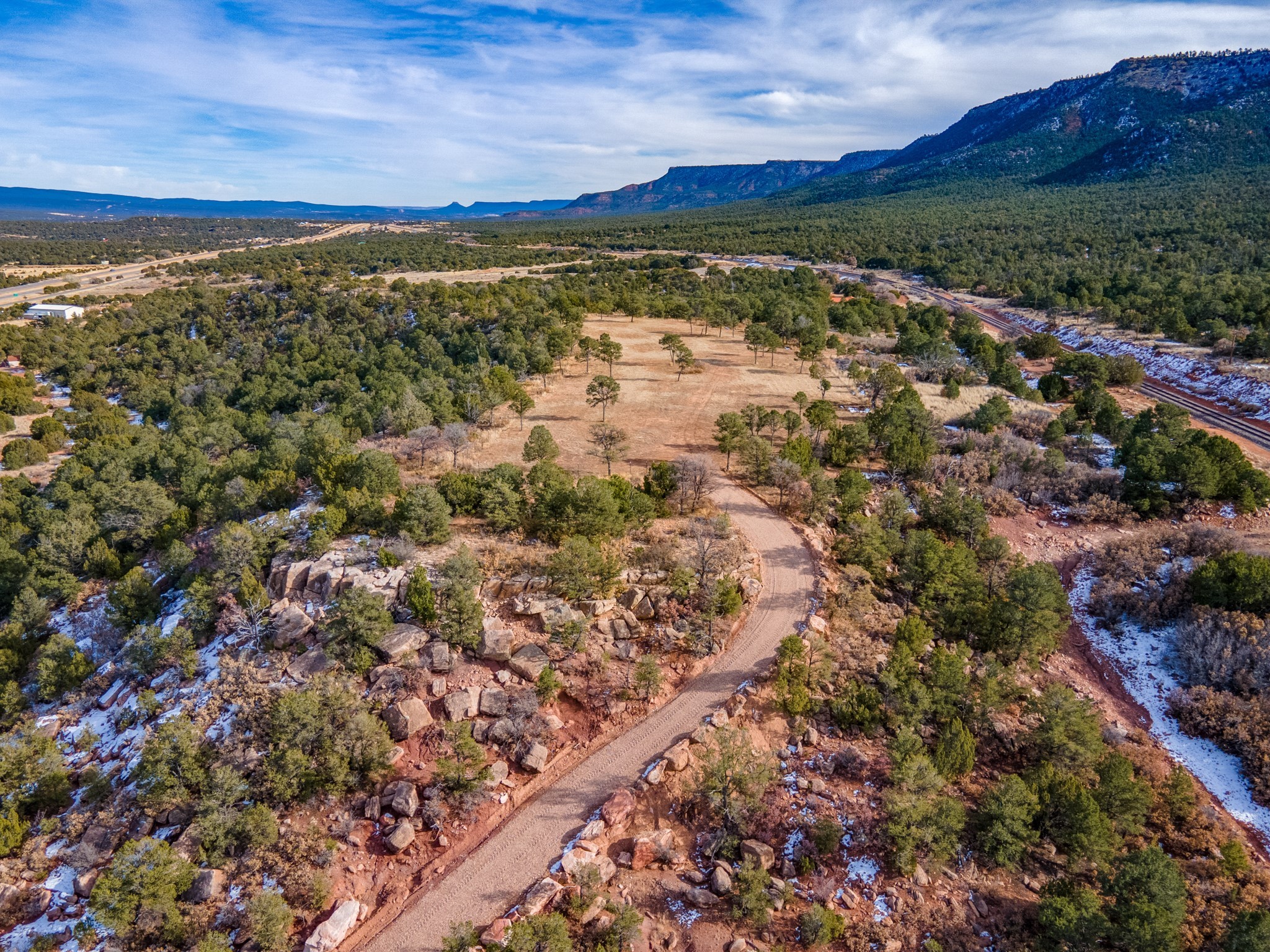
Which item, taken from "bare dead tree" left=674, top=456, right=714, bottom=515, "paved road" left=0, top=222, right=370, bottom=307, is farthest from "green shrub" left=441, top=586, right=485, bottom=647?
"paved road" left=0, top=222, right=370, bottom=307

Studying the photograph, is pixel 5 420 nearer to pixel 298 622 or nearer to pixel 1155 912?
pixel 298 622

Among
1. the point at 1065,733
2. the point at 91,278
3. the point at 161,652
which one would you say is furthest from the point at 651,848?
the point at 91,278

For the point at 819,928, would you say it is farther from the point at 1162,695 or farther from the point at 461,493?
the point at 461,493

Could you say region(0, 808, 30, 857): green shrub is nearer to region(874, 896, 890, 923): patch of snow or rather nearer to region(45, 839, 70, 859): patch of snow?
region(45, 839, 70, 859): patch of snow

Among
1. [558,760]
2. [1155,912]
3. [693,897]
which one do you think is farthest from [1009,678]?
[558,760]

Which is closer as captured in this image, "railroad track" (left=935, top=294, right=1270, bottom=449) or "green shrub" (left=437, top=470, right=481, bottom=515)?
"green shrub" (left=437, top=470, right=481, bottom=515)

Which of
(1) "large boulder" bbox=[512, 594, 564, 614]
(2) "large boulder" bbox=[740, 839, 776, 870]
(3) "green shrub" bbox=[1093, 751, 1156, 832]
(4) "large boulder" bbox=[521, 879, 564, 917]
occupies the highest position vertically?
(1) "large boulder" bbox=[512, 594, 564, 614]
